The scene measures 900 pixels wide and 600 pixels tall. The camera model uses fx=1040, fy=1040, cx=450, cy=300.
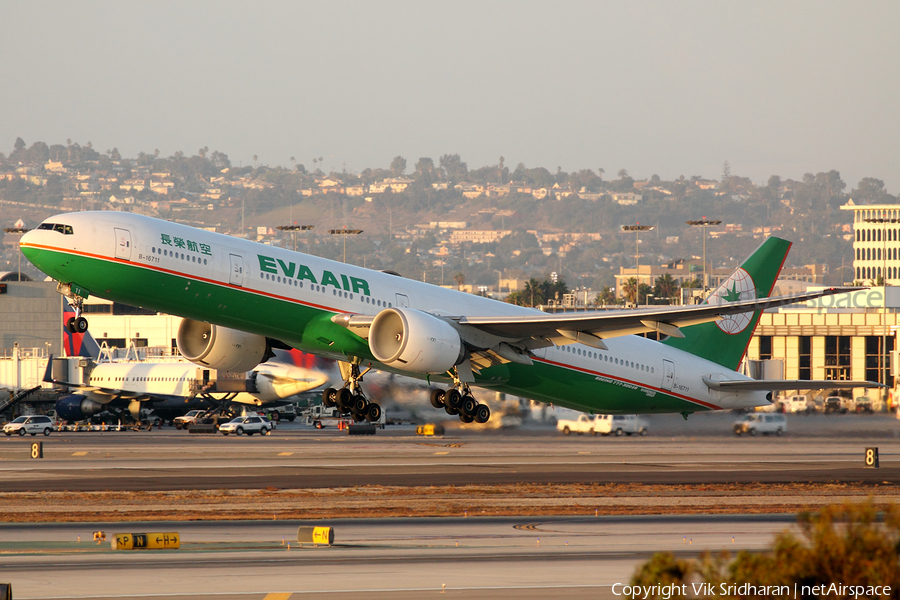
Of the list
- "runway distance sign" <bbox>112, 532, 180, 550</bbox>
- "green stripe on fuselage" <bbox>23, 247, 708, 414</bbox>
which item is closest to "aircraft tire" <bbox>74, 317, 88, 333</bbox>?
"green stripe on fuselage" <bbox>23, 247, 708, 414</bbox>

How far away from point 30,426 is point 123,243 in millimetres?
58171

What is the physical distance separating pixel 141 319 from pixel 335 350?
121 metres

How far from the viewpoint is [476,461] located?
58.4 metres

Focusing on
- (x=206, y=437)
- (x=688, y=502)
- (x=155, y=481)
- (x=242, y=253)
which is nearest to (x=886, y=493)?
(x=688, y=502)

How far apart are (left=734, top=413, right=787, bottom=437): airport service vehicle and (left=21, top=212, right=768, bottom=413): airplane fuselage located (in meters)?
13.2

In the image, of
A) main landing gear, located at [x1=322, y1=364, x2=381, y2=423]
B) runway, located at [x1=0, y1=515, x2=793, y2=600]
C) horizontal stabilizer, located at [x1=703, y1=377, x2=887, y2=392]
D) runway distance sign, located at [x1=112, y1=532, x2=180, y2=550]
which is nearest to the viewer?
runway, located at [x1=0, y1=515, x2=793, y2=600]

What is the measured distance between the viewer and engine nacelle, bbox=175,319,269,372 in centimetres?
3809

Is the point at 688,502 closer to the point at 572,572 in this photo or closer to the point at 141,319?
the point at 572,572

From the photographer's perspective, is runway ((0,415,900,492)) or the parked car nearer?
runway ((0,415,900,492))

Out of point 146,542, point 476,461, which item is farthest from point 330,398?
point 476,461

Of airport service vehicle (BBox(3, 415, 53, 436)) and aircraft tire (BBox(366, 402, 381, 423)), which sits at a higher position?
aircraft tire (BBox(366, 402, 381, 423))

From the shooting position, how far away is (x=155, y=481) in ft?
162

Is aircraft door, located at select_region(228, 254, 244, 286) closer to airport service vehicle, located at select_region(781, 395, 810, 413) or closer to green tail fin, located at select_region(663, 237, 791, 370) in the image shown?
green tail fin, located at select_region(663, 237, 791, 370)

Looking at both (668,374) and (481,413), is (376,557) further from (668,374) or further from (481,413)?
(668,374)
